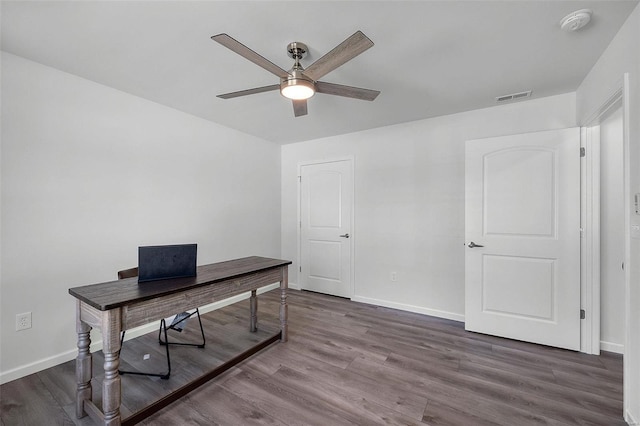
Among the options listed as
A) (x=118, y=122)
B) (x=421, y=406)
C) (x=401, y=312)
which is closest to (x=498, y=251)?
(x=401, y=312)

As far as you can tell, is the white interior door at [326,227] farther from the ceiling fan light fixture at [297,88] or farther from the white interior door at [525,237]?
the ceiling fan light fixture at [297,88]

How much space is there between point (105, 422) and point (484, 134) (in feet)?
13.0

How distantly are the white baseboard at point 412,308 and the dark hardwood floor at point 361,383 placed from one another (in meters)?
0.28

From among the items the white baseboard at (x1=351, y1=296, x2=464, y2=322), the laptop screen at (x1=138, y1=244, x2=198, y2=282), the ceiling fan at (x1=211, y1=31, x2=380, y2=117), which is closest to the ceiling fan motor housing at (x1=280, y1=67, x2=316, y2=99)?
the ceiling fan at (x1=211, y1=31, x2=380, y2=117)

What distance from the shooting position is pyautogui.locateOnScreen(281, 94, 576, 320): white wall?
298cm

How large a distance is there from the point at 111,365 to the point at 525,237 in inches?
135

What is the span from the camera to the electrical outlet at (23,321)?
206 centimetres

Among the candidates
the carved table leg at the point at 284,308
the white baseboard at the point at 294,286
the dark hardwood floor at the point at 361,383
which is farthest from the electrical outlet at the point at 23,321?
the white baseboard at the point at 294,286

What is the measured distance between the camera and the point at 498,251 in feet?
9.05

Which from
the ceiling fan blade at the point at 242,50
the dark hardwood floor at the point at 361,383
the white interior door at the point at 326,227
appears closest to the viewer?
the ceiling fan blade at the point at 242,50

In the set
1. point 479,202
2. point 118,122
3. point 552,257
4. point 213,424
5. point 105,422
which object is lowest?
point 213,424

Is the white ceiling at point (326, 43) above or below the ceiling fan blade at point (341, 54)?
above

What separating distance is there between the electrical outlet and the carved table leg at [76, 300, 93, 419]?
94 cm

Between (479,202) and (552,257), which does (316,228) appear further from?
(552,257)
